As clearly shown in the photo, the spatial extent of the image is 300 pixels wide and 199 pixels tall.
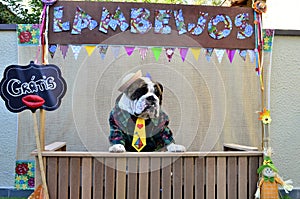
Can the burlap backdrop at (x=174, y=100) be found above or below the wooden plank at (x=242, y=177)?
above

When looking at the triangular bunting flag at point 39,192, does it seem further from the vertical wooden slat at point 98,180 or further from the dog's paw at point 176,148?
the dog's paw at point 176,148

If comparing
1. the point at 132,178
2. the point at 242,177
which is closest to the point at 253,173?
the point at 242,177

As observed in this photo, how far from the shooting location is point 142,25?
3295 mm

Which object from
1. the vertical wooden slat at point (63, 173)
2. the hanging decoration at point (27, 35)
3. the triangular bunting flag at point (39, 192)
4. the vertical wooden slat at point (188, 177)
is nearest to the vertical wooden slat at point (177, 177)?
the vertical wooden slat at point (188, 177)

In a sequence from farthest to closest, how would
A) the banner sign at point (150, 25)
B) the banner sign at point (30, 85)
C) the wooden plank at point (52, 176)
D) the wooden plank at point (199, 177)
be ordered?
1. the banner sign at point (150, 25)
2. the wooden plank at point (199, 177)
3. the wooden plank at point (52, 176)
4. the banner sign at point (30, 85)

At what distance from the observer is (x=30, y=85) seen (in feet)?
9.33

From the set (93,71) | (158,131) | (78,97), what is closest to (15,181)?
(78,97)

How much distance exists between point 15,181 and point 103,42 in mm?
1782

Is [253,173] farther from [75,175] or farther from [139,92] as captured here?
[75,175]

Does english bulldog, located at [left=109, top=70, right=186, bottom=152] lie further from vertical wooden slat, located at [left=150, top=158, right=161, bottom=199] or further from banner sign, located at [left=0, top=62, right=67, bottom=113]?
banner sign, located at [left=0, top=62, right=67, bottom=113]

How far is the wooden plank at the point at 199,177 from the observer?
3.04m

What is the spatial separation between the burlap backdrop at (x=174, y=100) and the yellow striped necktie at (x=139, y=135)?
71cm

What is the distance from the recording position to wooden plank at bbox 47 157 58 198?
9.62 feet

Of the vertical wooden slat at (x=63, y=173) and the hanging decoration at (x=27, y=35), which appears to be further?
the hanging decoration at (x=27, y=35)
